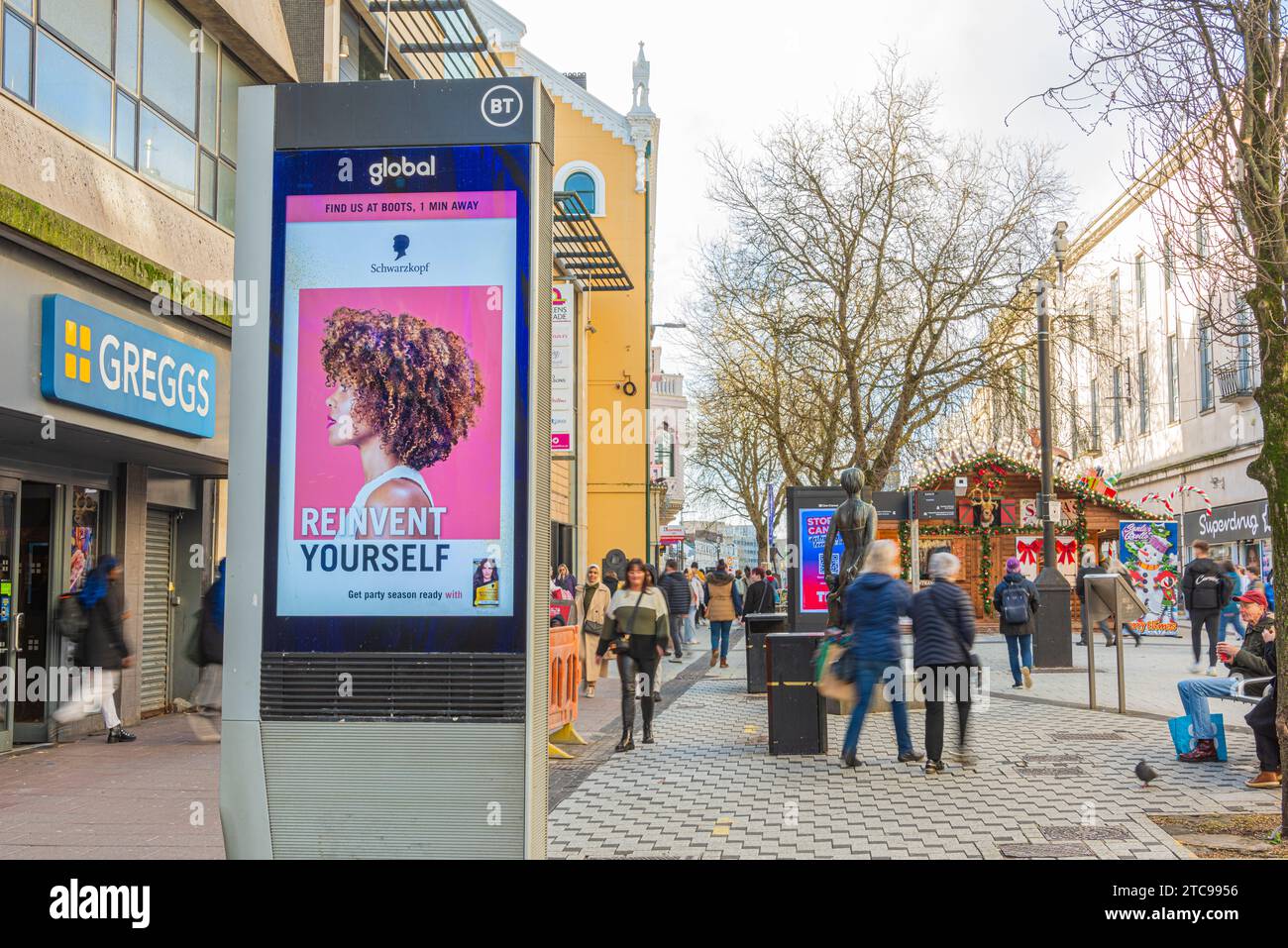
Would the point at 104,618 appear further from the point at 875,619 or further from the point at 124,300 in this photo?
the point at 875,619

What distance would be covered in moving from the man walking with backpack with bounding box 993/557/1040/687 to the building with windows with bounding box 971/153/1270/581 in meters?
4.05

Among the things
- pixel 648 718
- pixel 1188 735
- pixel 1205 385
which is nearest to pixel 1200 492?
pixel 1205 385

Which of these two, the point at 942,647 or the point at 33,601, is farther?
the point at 33,601

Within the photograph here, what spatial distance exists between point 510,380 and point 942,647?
5813mm

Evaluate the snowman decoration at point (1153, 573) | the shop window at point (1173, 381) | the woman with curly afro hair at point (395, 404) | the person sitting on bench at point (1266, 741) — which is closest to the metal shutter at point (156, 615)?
the woman with curly afro hair at point (395, 404)

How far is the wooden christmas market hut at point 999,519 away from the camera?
3269 centimetres

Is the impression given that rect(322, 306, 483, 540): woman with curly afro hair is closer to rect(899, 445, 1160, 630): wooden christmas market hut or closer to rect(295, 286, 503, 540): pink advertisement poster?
rect(295, 286, 503, 540): pink advertisement poster

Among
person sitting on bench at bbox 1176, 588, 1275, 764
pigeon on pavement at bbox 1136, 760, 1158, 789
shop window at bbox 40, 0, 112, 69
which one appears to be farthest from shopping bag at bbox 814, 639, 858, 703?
shop window at bbox 40, 0, 112, 69

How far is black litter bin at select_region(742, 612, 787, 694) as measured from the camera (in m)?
16.5

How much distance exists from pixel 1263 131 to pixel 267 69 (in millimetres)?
12152

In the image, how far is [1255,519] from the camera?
3331cm

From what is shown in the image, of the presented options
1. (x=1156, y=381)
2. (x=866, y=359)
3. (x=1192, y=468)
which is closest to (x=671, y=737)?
(x=866, y=359)

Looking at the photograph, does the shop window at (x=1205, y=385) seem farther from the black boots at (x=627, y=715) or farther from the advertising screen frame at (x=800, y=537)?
the black boots at (x=627, y=715)

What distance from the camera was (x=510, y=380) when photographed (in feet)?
17.2
